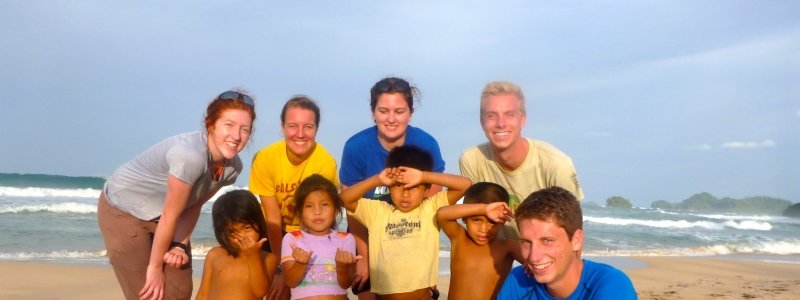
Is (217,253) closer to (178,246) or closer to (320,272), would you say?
(178,246)

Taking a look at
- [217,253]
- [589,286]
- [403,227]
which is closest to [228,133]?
[217,253]

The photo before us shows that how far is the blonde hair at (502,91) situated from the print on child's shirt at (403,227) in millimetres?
920

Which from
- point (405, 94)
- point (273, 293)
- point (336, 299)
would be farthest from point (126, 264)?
point (405, 94)

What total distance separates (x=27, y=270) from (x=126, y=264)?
544cm

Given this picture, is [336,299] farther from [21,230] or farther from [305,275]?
[21,230]

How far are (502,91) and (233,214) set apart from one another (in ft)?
6.29

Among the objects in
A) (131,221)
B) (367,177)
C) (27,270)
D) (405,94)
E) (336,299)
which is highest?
(405,94)

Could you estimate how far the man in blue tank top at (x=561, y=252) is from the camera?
11.4ft

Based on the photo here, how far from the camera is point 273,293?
5.02 m

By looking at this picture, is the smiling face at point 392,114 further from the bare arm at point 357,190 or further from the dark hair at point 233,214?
the dark hair at point 233,214

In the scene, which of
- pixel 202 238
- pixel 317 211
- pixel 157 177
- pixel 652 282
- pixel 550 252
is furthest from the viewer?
pixel 202 238

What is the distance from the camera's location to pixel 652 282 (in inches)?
413

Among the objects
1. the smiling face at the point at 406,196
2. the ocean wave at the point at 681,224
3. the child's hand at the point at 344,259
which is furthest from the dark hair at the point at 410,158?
the ocean wave at the point at 681,224

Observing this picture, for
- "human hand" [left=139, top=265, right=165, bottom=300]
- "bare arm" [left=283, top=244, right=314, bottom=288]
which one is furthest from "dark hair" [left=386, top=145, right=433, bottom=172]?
"human hand" [left=139, top=265, right=165, bottom=300]
